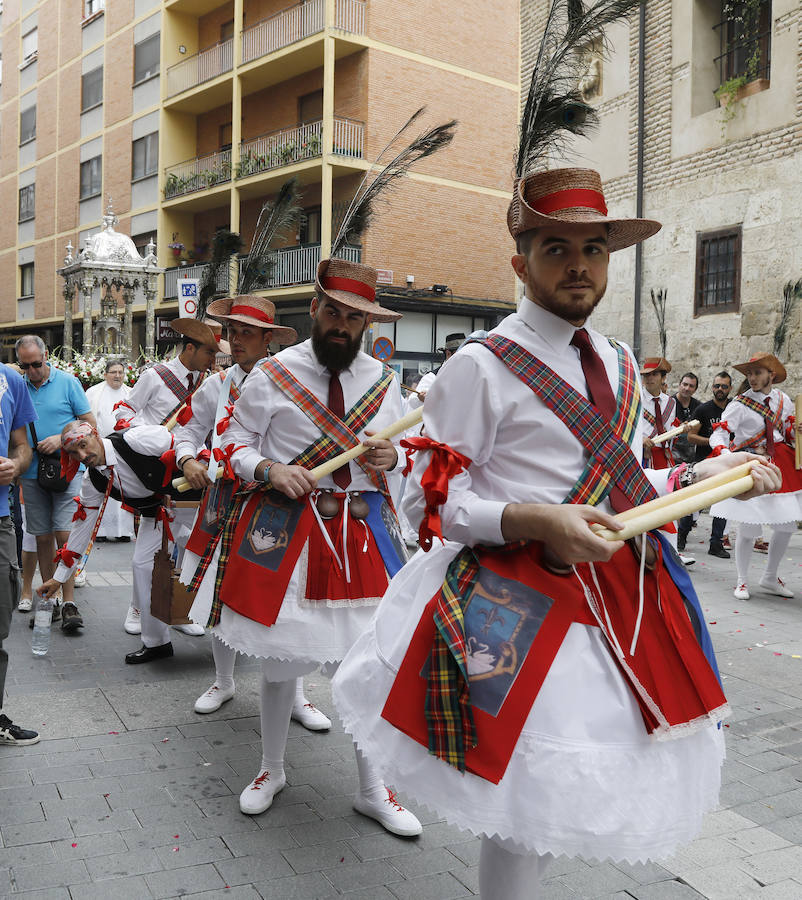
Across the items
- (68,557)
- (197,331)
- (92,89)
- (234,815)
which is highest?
(92,89)

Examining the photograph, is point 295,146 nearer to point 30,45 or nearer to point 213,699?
point 213,699

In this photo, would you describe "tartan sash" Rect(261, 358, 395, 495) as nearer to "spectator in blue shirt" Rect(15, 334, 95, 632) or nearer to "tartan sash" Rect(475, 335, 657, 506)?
"tartan sash" Rect(475, 335, 657, 506)

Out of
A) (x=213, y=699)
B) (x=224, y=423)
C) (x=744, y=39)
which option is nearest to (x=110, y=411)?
(x=213, y=699)

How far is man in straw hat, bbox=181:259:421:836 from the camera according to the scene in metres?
3.63

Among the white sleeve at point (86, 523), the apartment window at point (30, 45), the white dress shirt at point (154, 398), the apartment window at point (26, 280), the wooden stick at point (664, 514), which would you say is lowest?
the white sleeve at point (86, 523)

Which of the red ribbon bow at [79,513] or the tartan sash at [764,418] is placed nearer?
the red ribbon bow at [79,513]

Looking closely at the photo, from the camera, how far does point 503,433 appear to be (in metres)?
2.34

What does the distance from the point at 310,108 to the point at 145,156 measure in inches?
351

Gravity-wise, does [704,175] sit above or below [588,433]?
above

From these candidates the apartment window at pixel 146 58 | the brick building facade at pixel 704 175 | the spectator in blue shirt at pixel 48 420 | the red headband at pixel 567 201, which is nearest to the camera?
the red headband at pixel 567 201

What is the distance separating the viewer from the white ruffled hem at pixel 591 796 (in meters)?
2.00

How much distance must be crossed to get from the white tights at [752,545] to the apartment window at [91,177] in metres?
31.9

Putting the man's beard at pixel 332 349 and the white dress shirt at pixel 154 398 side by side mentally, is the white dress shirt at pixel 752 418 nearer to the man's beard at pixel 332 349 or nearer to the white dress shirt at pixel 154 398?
the white dress shirt at pixel 154 398

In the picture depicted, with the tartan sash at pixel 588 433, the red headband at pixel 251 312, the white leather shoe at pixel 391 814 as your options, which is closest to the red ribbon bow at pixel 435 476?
the tartan sash at pixel 588 433
